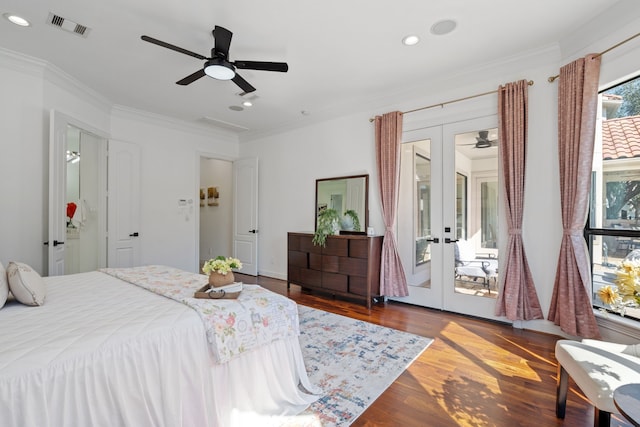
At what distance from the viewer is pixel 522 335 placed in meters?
3.04

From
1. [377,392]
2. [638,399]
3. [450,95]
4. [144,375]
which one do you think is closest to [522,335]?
[377,392]

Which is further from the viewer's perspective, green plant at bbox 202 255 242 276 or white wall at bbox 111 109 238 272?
white wall at bbox 111 109 238 272

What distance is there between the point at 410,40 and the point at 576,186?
206 cm

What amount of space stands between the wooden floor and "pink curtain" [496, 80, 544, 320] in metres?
0.27

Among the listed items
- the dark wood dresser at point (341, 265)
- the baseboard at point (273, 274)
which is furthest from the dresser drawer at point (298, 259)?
the baseboard at point (273, 274)

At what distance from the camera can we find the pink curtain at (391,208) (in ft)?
13.1

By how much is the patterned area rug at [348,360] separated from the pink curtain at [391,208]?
0.86 meters

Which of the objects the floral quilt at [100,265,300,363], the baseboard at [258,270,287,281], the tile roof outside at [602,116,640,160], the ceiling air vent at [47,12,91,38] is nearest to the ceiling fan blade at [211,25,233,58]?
the ceiling air vent at [47,12,91,38]

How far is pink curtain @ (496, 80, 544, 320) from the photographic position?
3109 millimetres

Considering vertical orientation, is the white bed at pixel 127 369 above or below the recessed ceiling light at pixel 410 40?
below

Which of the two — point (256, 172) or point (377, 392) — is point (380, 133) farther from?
point (377, 392)

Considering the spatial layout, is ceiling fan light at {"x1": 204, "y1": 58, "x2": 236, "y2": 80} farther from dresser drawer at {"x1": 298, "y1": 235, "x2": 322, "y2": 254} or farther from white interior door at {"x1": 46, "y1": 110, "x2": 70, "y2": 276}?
dresser drawer at {"x1": 298, "y1": 235, "x2": 322, "y2": 254}

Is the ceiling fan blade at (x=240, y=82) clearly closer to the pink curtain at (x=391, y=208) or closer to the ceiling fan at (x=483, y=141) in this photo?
the pink curtain at (x=391, y=208)

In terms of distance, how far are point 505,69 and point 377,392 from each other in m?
3.51
